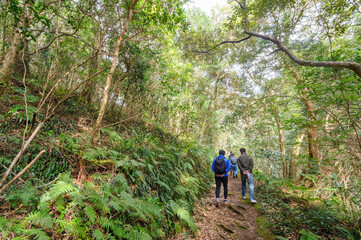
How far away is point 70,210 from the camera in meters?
2.62

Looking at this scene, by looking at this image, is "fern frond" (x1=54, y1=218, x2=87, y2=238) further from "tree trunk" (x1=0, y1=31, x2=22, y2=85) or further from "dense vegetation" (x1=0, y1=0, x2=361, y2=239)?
"tree trunk" (x1=0, y1=31, x2=22, y2=85)

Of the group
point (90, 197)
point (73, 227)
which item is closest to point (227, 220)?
point (90, 197)

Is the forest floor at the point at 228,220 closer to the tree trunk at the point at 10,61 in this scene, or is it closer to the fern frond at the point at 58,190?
the fern frond at the point at 58,190

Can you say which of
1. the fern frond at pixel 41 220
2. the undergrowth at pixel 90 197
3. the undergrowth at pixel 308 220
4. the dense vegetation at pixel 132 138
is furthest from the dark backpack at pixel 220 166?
the fern frond at pixel 41 220

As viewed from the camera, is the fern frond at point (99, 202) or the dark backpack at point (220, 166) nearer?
the fern frond at point (99, 202)

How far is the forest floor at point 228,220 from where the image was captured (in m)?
4.20

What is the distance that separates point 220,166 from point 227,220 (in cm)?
172

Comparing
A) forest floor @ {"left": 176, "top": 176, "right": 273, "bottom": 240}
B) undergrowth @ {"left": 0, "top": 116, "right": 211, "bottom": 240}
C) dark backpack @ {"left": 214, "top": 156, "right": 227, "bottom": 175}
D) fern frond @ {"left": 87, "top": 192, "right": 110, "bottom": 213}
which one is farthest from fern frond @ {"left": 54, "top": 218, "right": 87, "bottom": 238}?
dark backpack @ {"left": 214, "top": 156, "right": 227, "bottom": 175}

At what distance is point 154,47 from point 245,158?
26.7ft

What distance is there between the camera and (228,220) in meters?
5.06

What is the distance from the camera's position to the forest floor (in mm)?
4195

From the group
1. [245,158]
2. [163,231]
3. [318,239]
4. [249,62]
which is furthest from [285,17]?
[163,231]

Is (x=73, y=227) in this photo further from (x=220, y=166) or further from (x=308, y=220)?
(x=308, y=220)

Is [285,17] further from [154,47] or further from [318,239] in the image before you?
[318,239]
